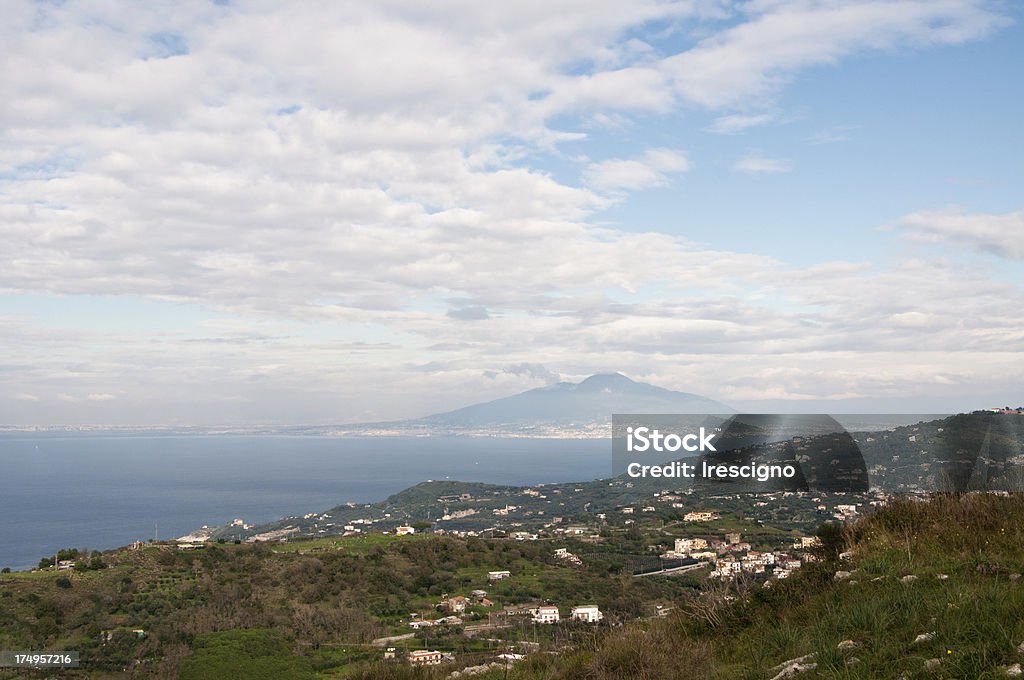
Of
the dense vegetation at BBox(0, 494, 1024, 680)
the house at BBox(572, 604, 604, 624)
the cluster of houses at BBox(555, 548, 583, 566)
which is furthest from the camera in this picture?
the cluster of houses at BBox(555, 548, 583, 566)

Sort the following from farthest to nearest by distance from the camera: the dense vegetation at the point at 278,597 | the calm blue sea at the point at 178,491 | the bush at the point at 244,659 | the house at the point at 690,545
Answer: the calm blue sea at the point at 178,491
the house at the point at 690,545
the dense vegetation at the point at 278,597
the bush at the point at 244,659

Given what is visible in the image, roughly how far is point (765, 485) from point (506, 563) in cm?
1749

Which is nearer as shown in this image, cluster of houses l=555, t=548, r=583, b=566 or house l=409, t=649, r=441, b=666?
house l=409, t=649, r=441, b=666

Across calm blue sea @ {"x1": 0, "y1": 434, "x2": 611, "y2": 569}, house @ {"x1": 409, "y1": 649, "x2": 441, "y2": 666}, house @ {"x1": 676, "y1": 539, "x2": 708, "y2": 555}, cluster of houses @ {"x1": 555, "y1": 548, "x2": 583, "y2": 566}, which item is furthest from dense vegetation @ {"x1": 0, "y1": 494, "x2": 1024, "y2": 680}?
calm blue sea @ {"x1": 0, "y1": 434, "x2": 611, "y2": 569}

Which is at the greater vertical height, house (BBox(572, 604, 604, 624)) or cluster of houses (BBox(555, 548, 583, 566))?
house (BBox(572, 604, 604, 624))

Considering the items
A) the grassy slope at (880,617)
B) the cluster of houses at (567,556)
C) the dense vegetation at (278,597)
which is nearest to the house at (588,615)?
the dense vegetation at (278,597)

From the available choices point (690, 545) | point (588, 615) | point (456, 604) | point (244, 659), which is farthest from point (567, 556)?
point (244, 659)

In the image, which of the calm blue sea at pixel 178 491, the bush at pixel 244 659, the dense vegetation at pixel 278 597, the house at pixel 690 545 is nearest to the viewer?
the bush at pixel 244 659

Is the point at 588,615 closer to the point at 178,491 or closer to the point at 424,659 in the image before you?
the point at 424,659

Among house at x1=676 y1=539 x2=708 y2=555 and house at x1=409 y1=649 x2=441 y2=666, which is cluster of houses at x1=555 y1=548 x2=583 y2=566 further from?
house at x1=409 y1=649 x2=441 y2=666

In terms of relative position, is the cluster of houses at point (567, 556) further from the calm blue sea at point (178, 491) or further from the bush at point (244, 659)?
the calm blue sea at point (178, 491)

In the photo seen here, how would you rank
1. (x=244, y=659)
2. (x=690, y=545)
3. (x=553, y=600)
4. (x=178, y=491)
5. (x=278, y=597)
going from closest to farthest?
(x=244, y=659), (x=553, y=600), (x=278, y=597), (x=690, y=545), (x=178, y=491)

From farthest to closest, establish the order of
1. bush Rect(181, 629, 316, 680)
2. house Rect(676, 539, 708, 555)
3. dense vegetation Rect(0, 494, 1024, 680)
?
1. house Rect(676, 539, 708, 555)
2. bush Rect(181, 629, 316, 680)
3. dense vegetation Rect(0, 494, 1024, 680)

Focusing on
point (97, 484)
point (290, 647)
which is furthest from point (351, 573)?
point (97, 484)
